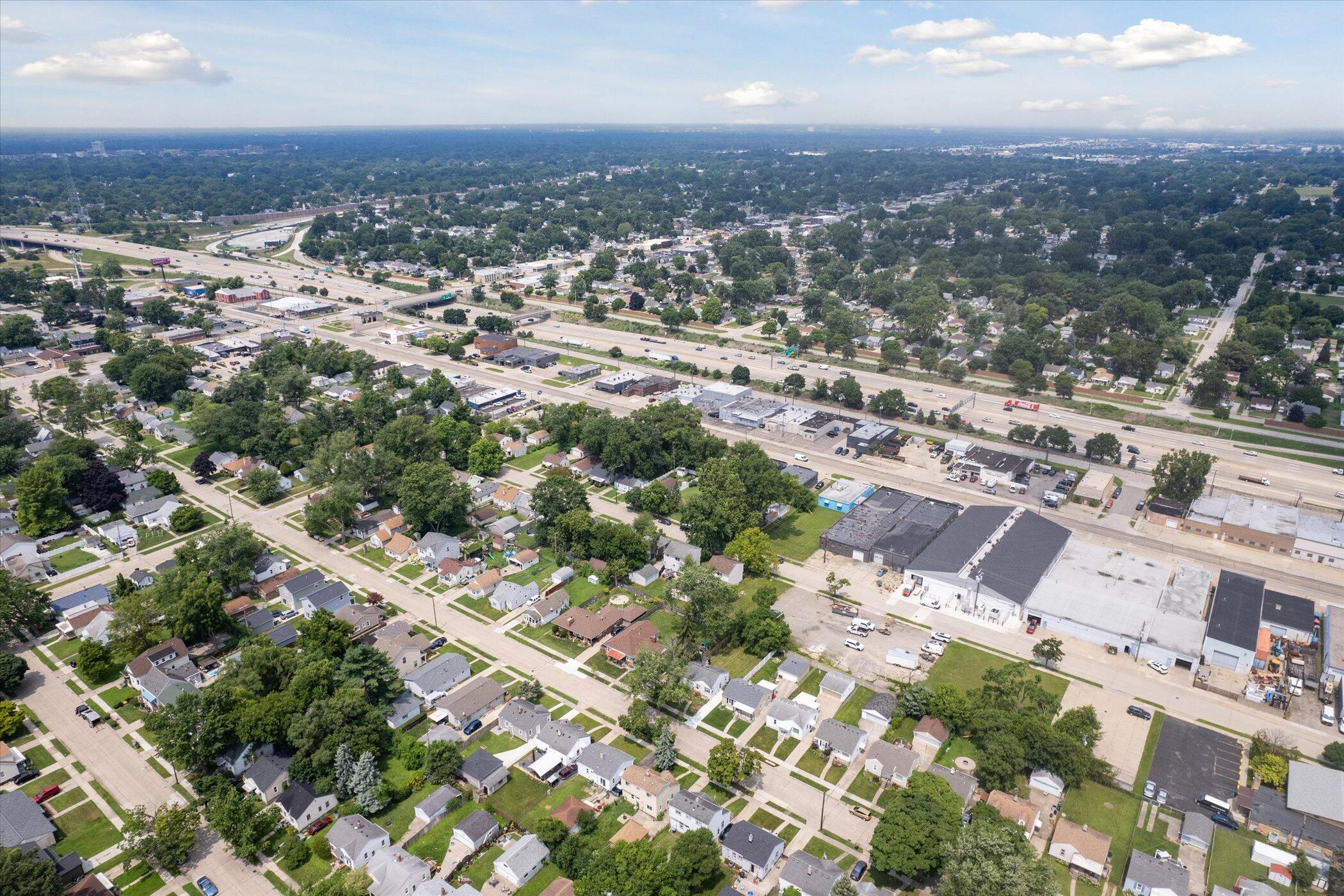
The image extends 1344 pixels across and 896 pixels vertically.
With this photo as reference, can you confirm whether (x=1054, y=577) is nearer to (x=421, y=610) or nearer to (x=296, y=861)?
(x=421, y=610)

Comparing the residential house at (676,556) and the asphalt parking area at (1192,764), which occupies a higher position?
the residential house at (676,556)

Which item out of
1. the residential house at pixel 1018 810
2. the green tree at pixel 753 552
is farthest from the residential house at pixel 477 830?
the green tree at pixel 753 552

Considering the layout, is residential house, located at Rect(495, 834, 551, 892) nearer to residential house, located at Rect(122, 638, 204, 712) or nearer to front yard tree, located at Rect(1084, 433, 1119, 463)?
residential house, located at Rect(122, 638, 204, 712)

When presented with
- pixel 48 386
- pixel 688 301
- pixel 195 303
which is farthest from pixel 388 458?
pixel 195 303

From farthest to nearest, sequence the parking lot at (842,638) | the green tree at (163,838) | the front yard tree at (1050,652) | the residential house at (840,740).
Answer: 1. the parking lot at (842,638)
2. the front yard tree at (1050,652)
3. the residential house at (840,740)
4. the green tree at (163,838)

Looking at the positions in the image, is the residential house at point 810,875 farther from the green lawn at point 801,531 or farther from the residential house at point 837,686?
the green lawn at point 801,531

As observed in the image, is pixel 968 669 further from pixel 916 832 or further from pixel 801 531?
pixel 801 531

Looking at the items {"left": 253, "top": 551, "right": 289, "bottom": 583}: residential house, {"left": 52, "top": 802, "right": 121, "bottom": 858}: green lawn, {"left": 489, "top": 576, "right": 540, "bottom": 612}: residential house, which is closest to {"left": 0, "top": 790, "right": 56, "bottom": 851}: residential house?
{"left": 52, "top": 802, "right": 121, "bottom": 858}: green lawn
